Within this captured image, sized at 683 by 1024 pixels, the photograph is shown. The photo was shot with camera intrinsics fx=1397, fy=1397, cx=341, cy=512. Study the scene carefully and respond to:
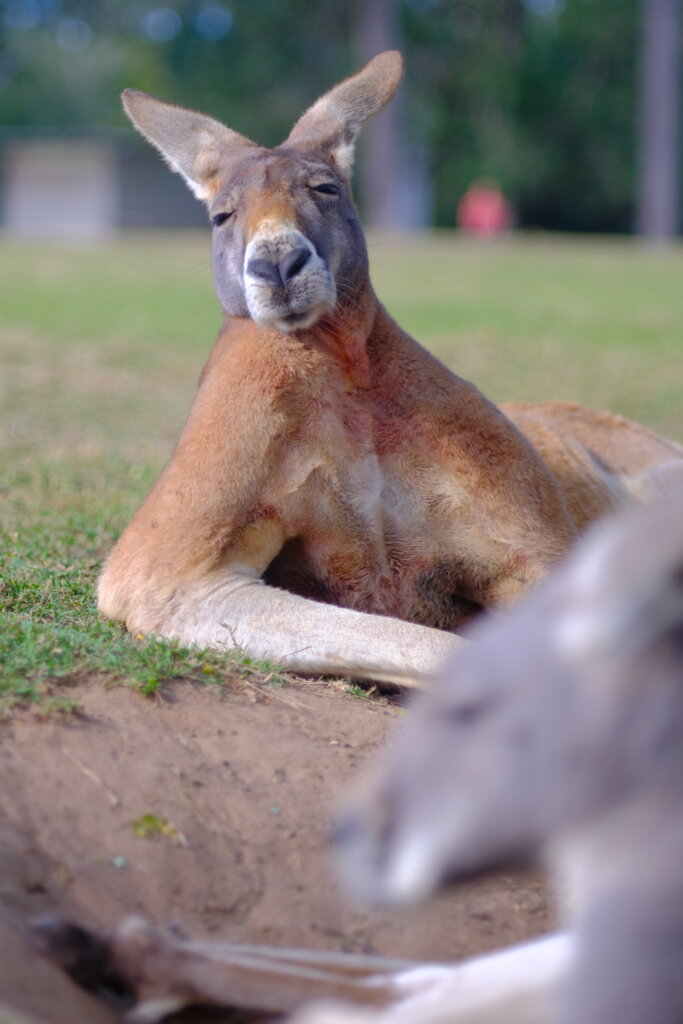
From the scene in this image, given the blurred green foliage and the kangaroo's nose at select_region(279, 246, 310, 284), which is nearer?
the kangaroo's nose at select_region(279, 246, 310, 284)

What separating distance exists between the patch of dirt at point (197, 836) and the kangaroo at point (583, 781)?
0.99 metres

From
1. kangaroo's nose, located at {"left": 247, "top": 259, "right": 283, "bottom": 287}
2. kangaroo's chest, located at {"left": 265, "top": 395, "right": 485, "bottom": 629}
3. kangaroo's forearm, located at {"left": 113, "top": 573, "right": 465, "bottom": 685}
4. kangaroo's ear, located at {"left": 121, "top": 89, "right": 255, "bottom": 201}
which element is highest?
kangaroo's ear, located at {"left": 121, "top": 89, "right": 255, "bottom": 201}

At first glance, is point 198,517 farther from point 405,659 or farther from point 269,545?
point 405,659

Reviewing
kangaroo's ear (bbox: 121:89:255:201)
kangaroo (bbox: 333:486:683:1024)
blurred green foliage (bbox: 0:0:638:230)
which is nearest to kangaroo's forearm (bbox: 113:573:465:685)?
kangaroo's ear (bbox: 121:89:255:201)

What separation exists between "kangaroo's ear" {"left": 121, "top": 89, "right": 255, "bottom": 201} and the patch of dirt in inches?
88.7

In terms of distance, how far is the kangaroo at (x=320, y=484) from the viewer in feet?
14.1

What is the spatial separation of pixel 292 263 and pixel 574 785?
254 centimetres

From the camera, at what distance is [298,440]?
4520mm

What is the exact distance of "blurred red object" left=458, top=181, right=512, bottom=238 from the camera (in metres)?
30.6

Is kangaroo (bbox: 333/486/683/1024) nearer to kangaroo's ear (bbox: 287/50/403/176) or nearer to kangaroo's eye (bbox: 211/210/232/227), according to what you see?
kangaroo's eye (bbox: 211/210/232/227)

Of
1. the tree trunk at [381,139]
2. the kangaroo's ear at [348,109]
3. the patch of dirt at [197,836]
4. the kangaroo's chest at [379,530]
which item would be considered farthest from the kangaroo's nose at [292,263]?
the tree trunk at [381,139]

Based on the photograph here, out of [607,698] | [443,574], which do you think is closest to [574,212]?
[443,574]

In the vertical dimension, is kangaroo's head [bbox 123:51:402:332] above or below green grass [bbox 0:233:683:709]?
above

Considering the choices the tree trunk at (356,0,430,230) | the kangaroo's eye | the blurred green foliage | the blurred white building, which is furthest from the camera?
the blurred white building
